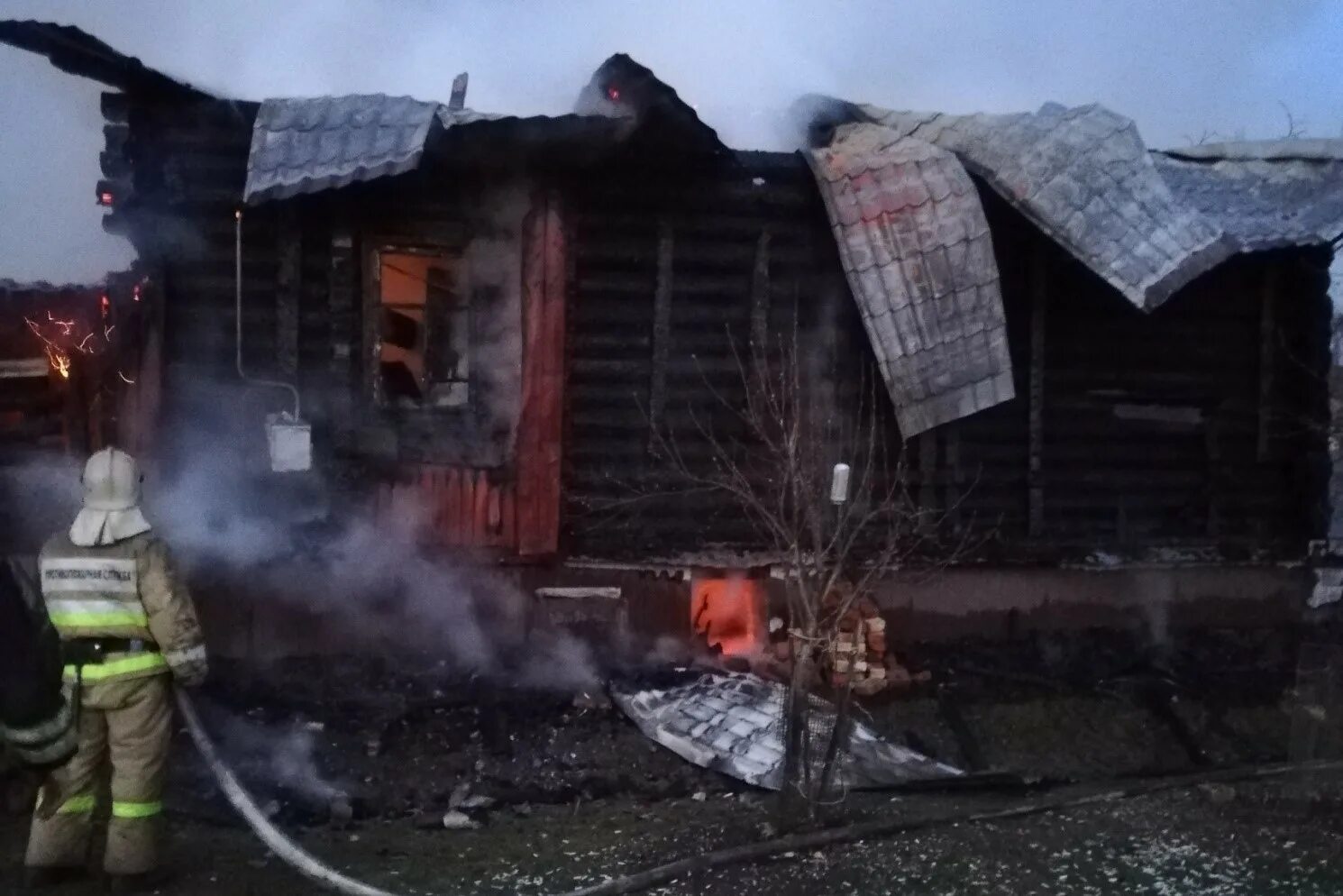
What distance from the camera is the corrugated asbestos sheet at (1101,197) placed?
7785 millimetres

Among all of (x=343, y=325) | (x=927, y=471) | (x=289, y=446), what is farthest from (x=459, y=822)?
(x=927, y=471)

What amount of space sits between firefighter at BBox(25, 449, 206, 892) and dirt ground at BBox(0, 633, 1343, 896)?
340 millimetres

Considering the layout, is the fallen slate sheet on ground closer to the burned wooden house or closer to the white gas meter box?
the burned wooden house

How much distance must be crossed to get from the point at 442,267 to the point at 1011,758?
5.83m

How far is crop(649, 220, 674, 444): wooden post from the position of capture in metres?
8.73

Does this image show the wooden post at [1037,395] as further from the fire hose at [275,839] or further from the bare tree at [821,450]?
the fire hose at [275,839]

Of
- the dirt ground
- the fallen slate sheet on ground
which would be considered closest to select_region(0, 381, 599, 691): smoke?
the dirt ground

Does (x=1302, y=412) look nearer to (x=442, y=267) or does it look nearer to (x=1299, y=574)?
(x=1299, y=574)

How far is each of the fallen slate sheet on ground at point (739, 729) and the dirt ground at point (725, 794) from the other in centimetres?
15

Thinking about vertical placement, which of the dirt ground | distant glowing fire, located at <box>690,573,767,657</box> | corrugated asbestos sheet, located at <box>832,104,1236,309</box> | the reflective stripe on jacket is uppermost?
corrugated asbestos sheet, located at <box>832,104,1236,309</box>

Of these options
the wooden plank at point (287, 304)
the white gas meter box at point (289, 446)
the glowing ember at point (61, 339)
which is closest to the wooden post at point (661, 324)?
the white gas meter box at point (289, 446)

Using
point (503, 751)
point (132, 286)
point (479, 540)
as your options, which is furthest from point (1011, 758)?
point (132, 286)

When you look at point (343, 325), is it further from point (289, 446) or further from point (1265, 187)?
point (1265, 187)

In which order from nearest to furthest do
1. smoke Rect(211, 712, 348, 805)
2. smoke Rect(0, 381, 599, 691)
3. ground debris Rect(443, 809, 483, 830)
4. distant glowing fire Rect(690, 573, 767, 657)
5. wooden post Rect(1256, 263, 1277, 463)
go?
ground debris Rect(443, 809, 483, 830)
smoke Rect(211, 712, 348, 805)
smoke Rect(0, 381, 599, 691)
distant glowing fire Rect(690, 573, 767, 657)
wooden post Rect(1256, 263, 1277, 463)
